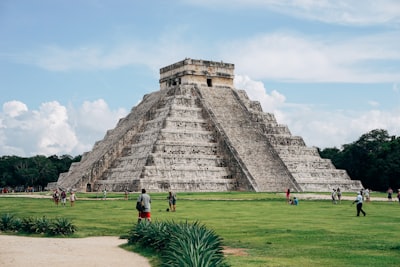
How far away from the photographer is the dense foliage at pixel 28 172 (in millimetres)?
87312

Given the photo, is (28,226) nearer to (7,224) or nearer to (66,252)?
(7,224)

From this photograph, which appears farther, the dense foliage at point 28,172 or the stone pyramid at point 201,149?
the dense foliage at point 28,172

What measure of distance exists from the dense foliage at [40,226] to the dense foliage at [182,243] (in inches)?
137

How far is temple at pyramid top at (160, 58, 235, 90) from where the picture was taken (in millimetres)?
55625

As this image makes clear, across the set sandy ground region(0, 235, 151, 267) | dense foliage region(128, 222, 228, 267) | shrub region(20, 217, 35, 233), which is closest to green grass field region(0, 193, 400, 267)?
dense foliage region(128, 222, 228, 267)

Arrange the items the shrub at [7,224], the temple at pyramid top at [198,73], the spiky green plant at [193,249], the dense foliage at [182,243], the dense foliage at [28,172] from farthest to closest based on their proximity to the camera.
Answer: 1. the dense foliage at [28,172]
2. the temple at pyramid top at [198,73]
3. the shrub at [7,224]
4. the dense foliage at [182,243]
5. the spiky green plant at [193,249]

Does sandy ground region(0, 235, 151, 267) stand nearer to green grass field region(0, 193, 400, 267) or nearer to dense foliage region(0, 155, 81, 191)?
green grass field region(0, 193, 400, 267)

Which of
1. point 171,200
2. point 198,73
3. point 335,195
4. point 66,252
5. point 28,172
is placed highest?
point 198,73

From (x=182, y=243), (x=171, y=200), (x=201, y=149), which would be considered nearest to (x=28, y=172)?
(x=201, y=149)

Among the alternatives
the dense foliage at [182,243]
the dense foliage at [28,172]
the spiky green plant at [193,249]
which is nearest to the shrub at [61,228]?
the dense foliage at [182,243]

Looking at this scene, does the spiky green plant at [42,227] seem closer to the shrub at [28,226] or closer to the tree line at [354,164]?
the shrub at [28,226]

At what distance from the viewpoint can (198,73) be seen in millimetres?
56062

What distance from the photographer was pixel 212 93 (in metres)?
55.9

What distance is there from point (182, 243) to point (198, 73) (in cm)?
4630
